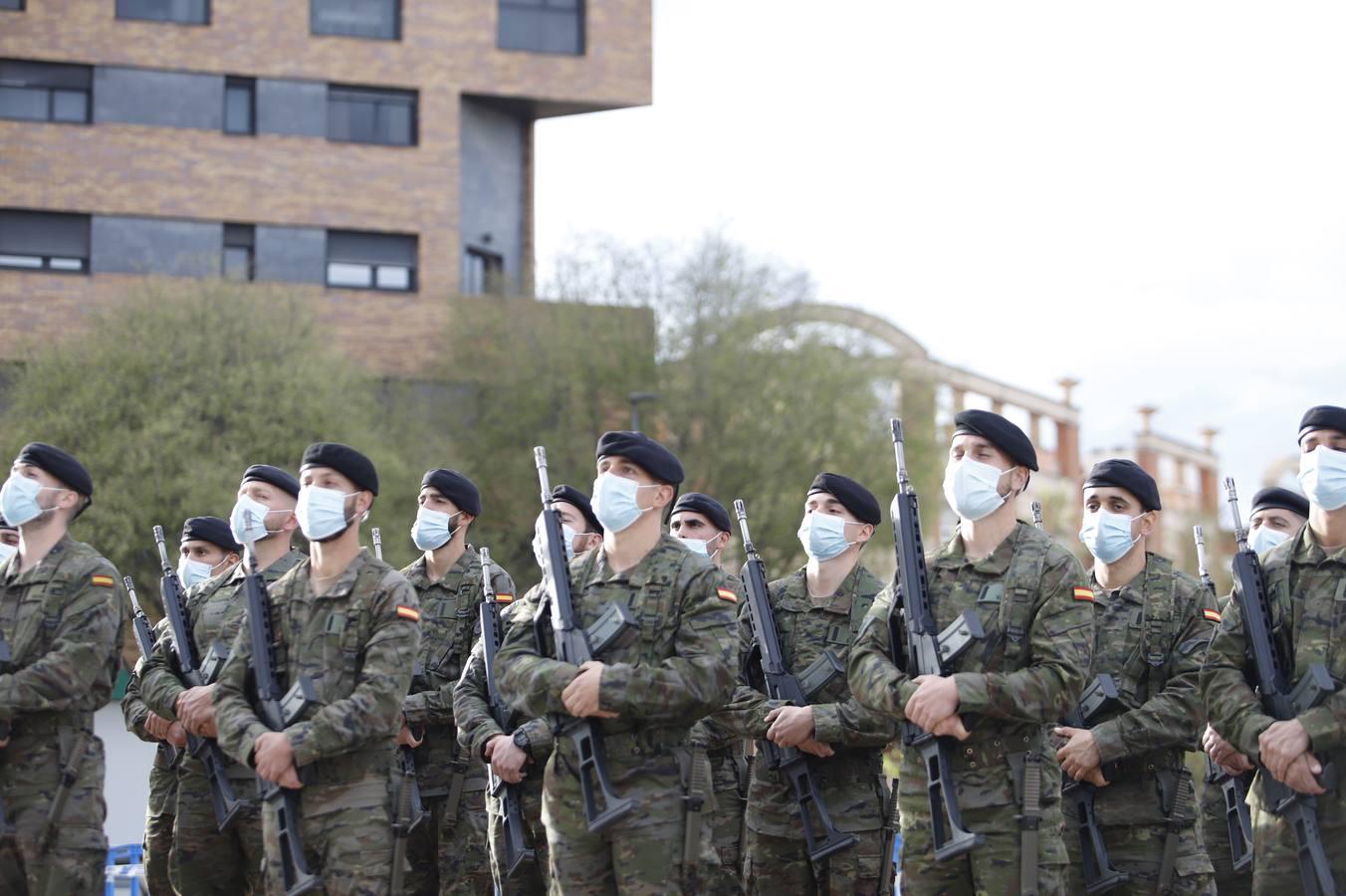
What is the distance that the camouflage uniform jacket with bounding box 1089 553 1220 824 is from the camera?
8.46m

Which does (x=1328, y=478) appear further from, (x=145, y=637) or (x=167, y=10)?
(x=167, y=10)

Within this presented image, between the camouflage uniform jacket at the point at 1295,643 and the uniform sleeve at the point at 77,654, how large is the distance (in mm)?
5431

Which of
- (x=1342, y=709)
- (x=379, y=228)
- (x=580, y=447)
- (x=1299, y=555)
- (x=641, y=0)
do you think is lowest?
(x=1342, y=709)

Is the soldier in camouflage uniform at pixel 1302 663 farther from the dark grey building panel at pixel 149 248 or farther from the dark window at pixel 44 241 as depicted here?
the dark window at pixel 44 241

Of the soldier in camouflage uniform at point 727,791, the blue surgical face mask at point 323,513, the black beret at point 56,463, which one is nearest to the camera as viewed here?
the blue surgical face mask at point 323,513

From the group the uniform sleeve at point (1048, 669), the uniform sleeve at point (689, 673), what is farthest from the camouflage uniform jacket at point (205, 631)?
the uniform sleeve at point (1048, 669)

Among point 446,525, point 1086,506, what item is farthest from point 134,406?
point 1086,506

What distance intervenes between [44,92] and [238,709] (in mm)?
35848

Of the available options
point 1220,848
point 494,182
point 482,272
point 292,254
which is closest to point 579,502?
point 1220,848

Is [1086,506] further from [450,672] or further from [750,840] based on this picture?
[450,672]

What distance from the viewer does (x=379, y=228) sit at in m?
42.8

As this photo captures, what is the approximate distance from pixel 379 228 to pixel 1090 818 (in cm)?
3627

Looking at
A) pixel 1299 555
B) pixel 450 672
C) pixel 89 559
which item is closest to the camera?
pixel 1299 555

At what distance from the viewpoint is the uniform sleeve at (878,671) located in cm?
721
